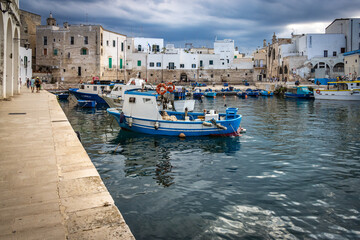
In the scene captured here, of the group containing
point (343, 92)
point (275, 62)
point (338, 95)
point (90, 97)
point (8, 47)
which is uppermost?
point (275, 62)

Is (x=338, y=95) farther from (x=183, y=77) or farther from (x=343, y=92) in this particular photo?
(x=183, y=77)

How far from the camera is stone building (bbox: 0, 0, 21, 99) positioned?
15.0 meters

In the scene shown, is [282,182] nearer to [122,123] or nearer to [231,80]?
[122,123]

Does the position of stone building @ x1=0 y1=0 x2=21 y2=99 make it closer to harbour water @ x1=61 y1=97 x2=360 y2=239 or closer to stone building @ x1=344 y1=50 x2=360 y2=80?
harbour water @ x1=61 y1=97 x2=360 y2=239

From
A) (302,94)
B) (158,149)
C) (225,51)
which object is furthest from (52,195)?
(225,51)

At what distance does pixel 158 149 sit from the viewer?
13633 millimetres

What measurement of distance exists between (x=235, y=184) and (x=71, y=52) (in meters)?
51.3

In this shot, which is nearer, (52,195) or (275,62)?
(52,195)

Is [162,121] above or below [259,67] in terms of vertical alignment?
below

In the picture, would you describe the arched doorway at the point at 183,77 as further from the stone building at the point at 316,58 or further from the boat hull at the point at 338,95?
the boat hull at the point at 338,95

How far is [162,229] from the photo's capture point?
20.4ft

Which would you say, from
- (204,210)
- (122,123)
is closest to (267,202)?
(204,210)

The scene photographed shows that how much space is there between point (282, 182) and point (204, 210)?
3262mm

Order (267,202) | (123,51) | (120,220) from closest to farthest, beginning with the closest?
(120,220)
(267,202)
(123,51)
